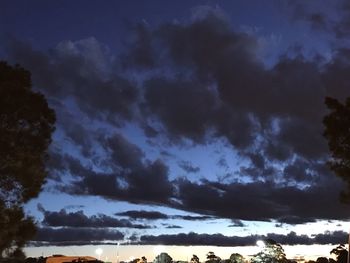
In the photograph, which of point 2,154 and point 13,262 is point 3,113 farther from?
point 13,262

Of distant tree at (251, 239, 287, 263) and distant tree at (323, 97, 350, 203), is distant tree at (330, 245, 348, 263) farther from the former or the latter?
distant tree at (323, 97, 350, 203)

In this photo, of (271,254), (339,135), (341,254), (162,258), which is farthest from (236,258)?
(339,135)

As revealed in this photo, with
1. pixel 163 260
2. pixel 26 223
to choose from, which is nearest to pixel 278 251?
pixel 163 260

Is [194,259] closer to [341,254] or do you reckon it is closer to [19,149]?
[341,254]

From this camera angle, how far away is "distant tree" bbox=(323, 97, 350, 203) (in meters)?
31.2

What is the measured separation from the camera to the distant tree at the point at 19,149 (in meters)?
25.8

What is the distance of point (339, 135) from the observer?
105ft

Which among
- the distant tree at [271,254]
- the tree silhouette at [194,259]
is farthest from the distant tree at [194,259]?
the distant tree at [271,254]

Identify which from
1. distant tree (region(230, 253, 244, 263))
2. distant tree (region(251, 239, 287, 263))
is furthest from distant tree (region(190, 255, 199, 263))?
distant tree (region(251, 239, 287, 263))

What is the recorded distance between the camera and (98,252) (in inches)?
3450

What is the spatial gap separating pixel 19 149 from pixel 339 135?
57.9 feet

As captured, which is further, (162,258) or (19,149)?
(162,258)

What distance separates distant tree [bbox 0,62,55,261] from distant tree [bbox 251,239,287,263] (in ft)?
154

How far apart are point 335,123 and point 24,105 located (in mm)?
17292
